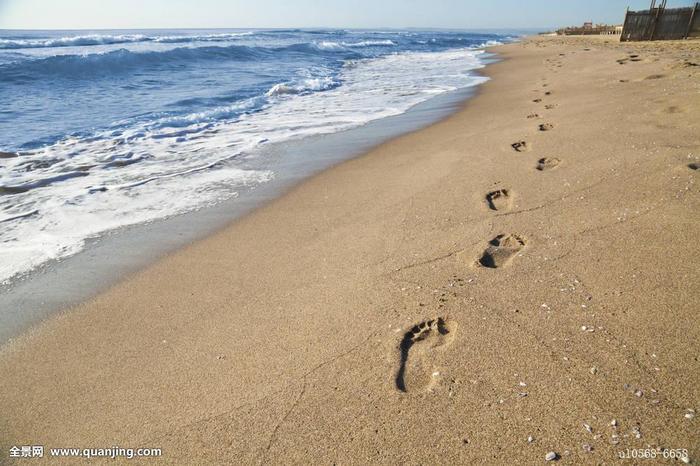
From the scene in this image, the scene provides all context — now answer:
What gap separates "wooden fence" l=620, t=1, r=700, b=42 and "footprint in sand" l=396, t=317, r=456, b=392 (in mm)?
19607

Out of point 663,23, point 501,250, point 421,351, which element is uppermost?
point 663,23

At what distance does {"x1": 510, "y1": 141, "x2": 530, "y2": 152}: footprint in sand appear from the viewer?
4.49 meters

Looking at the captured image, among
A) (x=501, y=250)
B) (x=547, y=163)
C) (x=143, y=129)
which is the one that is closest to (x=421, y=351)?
(x=501, y=250)

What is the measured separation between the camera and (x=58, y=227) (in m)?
3.66

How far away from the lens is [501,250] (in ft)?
8.68

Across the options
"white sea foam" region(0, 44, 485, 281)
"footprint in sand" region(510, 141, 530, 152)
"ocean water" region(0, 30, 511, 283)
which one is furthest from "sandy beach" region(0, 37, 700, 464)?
"ocean water" region(0, 30, 511, 283)

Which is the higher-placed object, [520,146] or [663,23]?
[663,23]

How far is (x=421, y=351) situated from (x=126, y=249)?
2.55 m

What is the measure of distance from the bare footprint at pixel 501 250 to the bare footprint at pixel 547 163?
1.43m

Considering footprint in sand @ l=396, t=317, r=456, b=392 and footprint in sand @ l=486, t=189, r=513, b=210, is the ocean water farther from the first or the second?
footprint in sand @ l=396, t=317, r=456, b=392

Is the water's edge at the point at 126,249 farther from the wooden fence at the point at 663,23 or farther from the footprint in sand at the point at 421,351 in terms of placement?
the wooden fence at the point at 663,23

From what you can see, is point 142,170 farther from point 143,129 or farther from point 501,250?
point 501,250

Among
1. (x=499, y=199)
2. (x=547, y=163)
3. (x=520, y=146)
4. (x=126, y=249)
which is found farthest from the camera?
(x=520, y=146)

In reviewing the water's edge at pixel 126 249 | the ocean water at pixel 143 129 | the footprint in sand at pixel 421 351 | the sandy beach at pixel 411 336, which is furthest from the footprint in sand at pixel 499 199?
the ocean water at pixel 143 129
